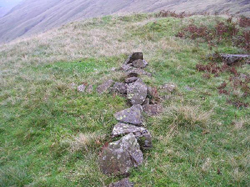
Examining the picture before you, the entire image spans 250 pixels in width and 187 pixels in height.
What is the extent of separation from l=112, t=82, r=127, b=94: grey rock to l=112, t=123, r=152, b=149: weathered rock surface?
220cm

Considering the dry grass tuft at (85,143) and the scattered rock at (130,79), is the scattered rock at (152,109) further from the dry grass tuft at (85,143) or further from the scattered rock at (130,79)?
the dry grass tuft at (85,143)

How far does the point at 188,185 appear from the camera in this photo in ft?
12.0

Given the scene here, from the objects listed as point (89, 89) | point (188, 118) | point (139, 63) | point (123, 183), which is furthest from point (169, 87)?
point (123, 183)

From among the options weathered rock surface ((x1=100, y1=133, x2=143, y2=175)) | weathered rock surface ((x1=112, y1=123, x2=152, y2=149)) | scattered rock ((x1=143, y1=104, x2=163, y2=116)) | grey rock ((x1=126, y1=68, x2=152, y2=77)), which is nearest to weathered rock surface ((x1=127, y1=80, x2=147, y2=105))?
scattered rock ((x1=143, y1=104, x2=163, y2=116))

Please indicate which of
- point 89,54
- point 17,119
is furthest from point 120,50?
point 17,119

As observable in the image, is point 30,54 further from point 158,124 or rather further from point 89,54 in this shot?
point 158,124

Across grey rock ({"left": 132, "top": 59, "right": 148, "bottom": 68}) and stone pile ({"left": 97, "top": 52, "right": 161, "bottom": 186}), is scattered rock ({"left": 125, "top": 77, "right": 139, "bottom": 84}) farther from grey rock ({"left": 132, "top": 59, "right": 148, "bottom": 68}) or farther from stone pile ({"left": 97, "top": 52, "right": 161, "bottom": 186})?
grey rock ({"left": 132, "top": 59, "right": 148, "bottom": 68})

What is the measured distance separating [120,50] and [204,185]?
33.5 feet

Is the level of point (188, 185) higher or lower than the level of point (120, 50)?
lower

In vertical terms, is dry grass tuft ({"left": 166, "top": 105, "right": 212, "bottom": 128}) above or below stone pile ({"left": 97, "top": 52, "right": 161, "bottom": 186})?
below

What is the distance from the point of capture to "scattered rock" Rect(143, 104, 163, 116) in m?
6.09

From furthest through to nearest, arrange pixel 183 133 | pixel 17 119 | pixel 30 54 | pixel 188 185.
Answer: pixel 30 54, pixel 17 119, pixel 183 133, pixel 188 185

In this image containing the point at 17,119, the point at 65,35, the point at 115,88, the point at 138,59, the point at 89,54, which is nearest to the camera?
the point at 17,119

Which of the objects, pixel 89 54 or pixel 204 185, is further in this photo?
pixel 89 54
